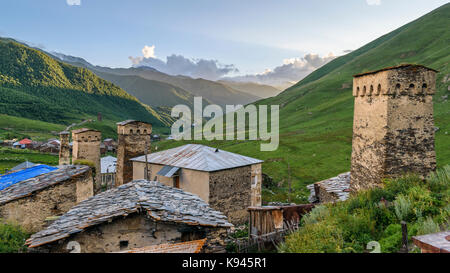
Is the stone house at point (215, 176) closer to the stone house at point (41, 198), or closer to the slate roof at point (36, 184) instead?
the slate roof at point (36, 184)

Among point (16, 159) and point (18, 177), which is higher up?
point (18, 177)

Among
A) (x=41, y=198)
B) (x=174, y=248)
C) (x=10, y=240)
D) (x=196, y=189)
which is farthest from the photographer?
(x=196, y=189)

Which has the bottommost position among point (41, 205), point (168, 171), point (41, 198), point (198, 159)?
point (41, 205)

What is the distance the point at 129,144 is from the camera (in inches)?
979

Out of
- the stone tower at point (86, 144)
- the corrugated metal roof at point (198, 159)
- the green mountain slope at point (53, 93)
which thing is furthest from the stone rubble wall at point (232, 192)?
the green mountain slope at point (53, 93)

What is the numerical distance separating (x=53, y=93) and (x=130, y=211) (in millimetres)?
163178

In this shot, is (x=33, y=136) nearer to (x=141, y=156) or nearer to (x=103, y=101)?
(x=141, y=156)

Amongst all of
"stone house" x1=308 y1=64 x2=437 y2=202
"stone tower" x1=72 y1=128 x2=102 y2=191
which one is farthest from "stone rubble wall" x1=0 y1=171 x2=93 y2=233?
"stone house" x1=308 y1=64 x2=437 y2=202

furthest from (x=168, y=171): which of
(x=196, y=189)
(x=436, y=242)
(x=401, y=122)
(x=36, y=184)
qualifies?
(x=436, y=242)

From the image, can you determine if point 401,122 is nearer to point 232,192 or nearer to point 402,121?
point 402,121

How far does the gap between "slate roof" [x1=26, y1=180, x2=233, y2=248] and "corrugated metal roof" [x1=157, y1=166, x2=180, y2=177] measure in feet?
33.8

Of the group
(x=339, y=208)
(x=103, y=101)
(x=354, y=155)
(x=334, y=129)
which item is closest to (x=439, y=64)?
(x=334, y=129)

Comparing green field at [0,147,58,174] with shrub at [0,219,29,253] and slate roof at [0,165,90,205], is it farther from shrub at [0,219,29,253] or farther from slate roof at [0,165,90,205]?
shrub at [0,219,29,253]

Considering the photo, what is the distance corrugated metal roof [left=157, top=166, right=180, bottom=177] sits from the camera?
19.6m
